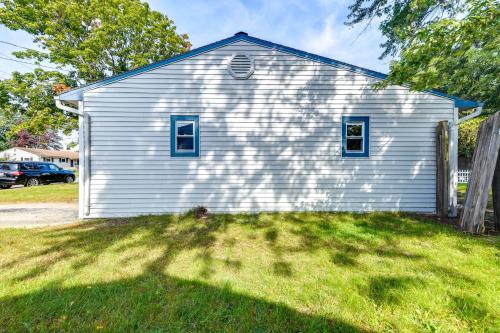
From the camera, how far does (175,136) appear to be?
6.34 metres

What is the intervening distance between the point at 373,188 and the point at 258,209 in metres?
3.33

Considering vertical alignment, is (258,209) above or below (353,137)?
below

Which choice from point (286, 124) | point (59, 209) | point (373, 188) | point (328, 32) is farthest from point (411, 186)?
point (59, 209)

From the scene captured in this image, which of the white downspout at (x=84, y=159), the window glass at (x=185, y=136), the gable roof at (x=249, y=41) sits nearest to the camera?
the white downspout at (x=84, y=159)

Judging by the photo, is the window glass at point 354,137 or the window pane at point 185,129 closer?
the window pane at point 185,129

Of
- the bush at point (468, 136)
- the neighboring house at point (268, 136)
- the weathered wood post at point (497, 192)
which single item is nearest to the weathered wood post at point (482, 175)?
the weathered wood post at point (497, 192)

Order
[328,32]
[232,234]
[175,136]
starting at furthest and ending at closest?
[328,32], [175,136], [232,234]

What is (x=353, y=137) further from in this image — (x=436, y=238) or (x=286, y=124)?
(x=436, y=238)

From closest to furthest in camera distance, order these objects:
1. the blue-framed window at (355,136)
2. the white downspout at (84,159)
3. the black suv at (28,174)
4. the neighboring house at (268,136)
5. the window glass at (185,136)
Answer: the white downspout at (84,159), the neighboring house at (268,136), the window glass at (185,136), the blue-framed window at (355,136), the black suv at (28,174)

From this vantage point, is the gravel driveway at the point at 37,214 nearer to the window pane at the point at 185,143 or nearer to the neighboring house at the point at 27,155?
the window pane at the point at 185,143

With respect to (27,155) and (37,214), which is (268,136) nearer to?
(37,214)

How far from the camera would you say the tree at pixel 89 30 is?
44.8ft

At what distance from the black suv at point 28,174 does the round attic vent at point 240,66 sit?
16.4 metres

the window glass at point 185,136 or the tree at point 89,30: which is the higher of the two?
the tree at point 89,30
